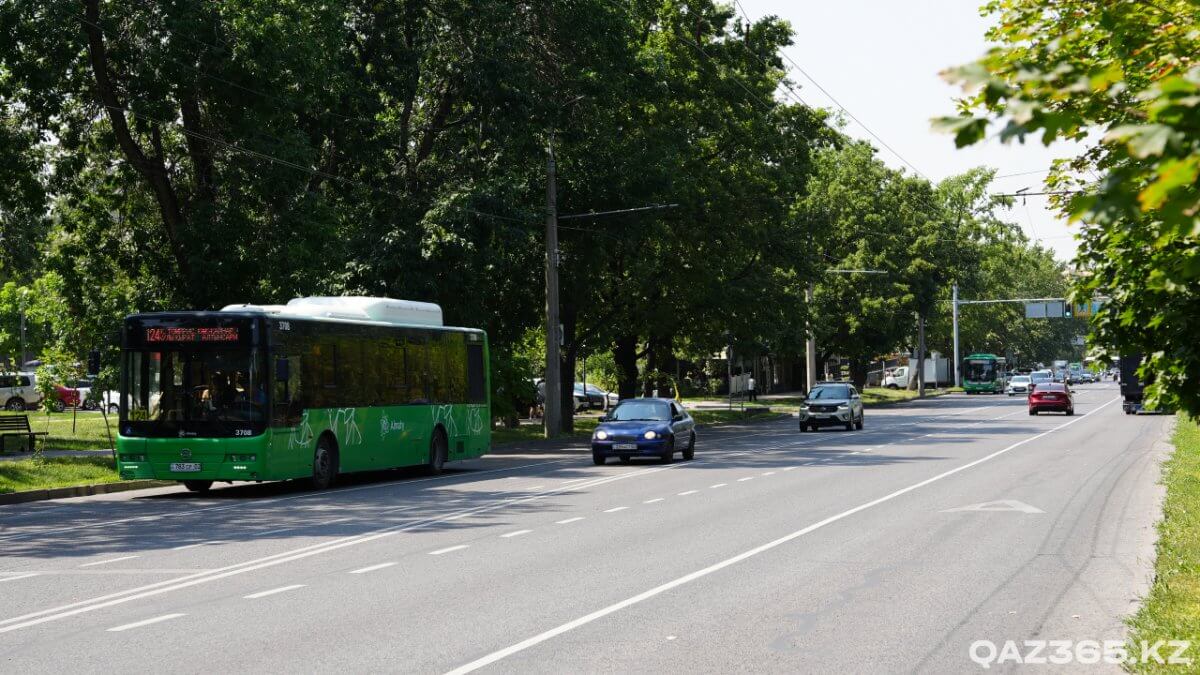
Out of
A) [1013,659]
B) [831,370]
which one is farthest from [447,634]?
[831,370]

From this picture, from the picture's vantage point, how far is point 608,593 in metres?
10.9

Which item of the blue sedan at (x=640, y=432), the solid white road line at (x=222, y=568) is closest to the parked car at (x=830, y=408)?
the blue sedan at (x=640, y=432)

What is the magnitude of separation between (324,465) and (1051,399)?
1621 inches

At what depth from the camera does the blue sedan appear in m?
28.8

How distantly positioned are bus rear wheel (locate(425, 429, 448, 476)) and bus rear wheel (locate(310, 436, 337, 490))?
11.8 feet

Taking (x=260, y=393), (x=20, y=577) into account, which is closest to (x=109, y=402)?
(x=260, y=393)

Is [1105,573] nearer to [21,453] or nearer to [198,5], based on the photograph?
[198,5]

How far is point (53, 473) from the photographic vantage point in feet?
80.8

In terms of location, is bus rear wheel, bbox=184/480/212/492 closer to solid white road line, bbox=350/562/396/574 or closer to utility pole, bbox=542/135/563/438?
solid white road line, bbox=350/562/396/574

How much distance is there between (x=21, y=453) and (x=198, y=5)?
10.8 m

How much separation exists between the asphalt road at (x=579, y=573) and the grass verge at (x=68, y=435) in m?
8.74

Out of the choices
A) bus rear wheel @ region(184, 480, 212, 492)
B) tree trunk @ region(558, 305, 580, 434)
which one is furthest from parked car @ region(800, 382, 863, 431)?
bus rear wheel @ region(184, 480, 212, 492)

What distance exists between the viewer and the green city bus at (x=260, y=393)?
21.9 meters

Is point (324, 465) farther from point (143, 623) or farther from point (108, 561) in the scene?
point (143, 623)
